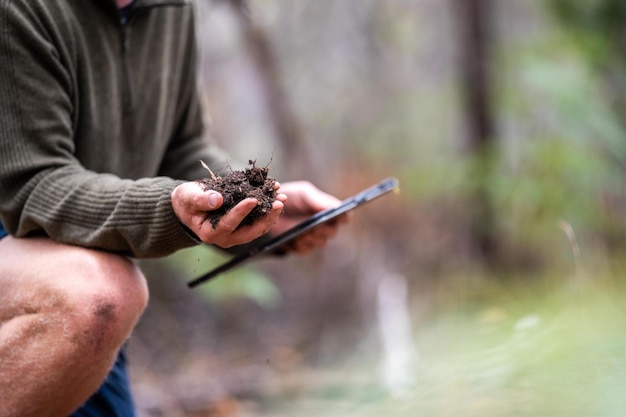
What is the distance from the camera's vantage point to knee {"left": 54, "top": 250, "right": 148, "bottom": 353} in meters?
1.39

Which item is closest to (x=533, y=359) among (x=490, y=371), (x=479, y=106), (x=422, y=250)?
(x=490, y=371)

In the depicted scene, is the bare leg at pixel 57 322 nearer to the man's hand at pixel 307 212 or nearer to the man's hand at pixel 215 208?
the man's hand at pixel 215 208

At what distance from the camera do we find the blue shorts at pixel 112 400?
182 centimetres

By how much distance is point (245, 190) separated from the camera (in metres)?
1.19

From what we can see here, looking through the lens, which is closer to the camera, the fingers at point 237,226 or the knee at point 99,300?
the fingers at point 237,226

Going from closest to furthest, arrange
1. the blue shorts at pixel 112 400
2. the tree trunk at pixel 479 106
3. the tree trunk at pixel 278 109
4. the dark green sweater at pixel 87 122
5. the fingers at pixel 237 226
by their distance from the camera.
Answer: the fingers at pixel 237 226 → the dark green sweater at pixel 87 122 → the blue shorts at pixel 112 400 → the tree trunk at pixel 479 106 → the tree trunk at pixel 278 109

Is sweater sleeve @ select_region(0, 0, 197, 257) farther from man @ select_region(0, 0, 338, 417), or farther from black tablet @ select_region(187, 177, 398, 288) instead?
black tablet @ select_region(187, 177, 398, 288)

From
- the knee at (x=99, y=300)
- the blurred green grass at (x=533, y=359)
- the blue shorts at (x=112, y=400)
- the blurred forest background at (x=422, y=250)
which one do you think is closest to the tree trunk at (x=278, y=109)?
the blurred forest background at (x=422, y=250)

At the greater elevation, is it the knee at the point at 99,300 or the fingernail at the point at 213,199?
the fingernail at the point at 213,199

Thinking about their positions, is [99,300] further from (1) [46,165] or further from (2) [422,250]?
(2) [422,250]

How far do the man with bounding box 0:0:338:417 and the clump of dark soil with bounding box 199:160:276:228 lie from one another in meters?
0.02

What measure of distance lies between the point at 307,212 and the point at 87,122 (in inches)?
23.6

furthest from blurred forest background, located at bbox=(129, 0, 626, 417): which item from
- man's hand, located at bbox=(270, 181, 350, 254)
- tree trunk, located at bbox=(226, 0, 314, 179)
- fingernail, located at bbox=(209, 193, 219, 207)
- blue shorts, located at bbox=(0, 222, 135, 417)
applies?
fingernail, located at bbox=(209, 193, 219, 207)

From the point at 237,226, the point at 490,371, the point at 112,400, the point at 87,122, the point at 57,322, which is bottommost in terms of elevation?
the point at 112,400
